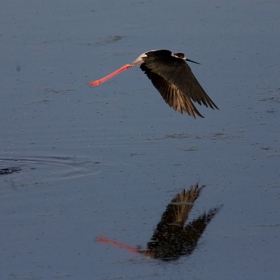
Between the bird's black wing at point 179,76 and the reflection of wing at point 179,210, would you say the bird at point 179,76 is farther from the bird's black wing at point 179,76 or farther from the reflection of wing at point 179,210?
the reflection of wing at point 179,210

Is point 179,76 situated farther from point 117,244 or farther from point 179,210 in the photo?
point 117,244

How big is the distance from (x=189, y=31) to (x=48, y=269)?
681 centimetres

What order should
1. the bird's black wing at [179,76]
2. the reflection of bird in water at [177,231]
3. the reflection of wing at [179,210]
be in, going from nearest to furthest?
1. the reflection of bird in water at [177,231]
2. the reflection of wing at [179,210]
3. the bird's black wing at [179,76]

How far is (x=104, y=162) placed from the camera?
338 inches

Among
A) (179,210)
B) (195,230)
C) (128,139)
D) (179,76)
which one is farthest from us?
(128,139)

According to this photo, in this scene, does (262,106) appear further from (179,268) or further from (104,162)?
(179,268)

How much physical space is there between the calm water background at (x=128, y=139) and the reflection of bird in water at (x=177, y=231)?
3.1 inches

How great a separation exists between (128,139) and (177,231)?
236 cm

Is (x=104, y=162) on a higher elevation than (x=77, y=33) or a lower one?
lower

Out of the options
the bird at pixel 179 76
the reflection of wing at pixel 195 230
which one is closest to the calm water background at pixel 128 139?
the reflection of wing at pixel 195 230

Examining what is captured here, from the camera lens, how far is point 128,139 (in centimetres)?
906

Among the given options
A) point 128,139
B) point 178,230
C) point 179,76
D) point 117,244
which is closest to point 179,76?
point 179,76

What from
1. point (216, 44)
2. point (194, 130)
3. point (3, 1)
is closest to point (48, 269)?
point (194, 130)

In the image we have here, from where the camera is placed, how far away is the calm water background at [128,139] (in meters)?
6.44
